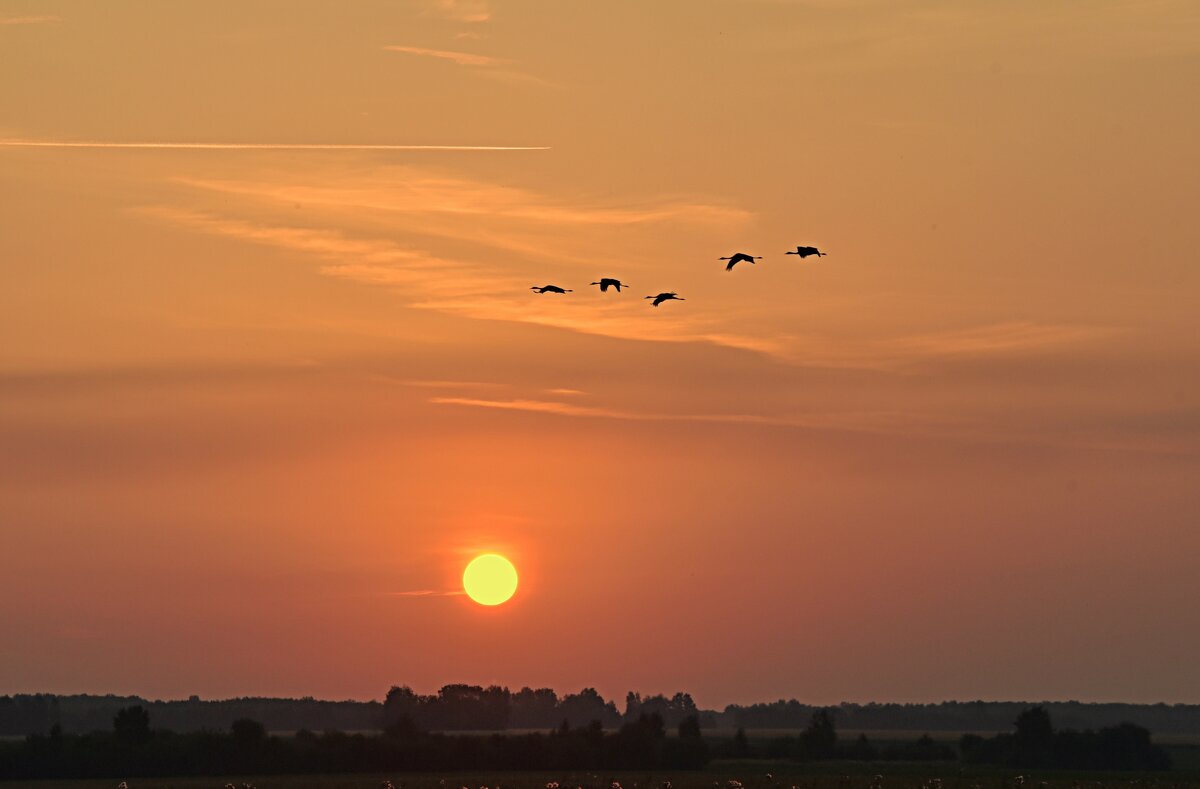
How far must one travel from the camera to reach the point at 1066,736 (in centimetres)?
15375

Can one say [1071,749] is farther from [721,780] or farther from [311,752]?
[311,752]

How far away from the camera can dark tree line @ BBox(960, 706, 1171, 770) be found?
14950 centimetres

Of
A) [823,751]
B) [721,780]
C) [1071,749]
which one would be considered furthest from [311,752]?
[1071,749]

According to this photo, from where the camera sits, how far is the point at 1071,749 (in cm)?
15175

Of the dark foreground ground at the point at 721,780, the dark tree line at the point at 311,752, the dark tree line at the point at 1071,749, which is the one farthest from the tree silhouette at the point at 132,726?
the dark tree line at the point at 1071,749

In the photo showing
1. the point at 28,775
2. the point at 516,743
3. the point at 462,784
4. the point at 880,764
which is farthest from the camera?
the point at 880,764

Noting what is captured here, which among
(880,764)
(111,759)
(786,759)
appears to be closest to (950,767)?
(880,764)

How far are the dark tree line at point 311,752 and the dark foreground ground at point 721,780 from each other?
202 inches

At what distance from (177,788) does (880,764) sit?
211 ft

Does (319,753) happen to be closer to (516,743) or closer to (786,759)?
(516,743)

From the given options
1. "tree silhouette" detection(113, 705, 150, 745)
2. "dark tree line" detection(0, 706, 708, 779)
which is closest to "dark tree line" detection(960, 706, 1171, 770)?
"dark tree line" detection(0, 706, 708, 779)

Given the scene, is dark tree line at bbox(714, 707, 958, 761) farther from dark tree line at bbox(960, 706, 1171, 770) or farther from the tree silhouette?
the tree silhouette

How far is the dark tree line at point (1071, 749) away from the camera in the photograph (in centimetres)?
14950

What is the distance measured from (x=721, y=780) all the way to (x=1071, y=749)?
53.8 meters
